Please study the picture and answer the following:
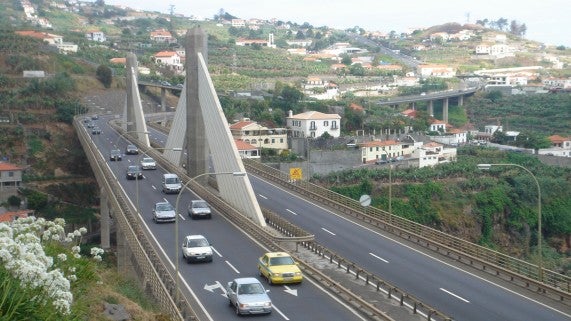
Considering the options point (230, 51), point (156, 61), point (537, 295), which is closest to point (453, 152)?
point (537, 295)

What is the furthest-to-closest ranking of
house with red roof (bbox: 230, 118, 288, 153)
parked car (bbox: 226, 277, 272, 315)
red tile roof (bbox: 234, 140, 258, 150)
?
house with red roof (bbox: 230, 118, 288, 153), red tile roof (bbox: 234, 140, 258, 150), parked car (bbox: 226, 277, 272, 315)

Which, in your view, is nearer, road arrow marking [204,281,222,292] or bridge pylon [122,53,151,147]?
road arrow marking [204,281,222,292]

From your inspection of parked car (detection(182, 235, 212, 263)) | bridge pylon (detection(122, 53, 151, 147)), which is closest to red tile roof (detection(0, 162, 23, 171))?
bridge pylon (detection(122, 53, 151, 147))

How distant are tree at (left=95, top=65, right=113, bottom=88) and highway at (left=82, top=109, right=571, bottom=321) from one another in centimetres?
9047

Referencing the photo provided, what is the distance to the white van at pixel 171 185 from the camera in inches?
1980

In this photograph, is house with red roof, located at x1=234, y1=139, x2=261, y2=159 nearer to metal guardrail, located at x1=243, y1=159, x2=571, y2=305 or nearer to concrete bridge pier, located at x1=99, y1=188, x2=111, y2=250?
concrete bridge pier, located at x1=99, y1=188, x2=111, y2=250

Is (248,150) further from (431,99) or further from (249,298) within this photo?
(431,99)

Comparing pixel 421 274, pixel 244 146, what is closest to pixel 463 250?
pixel 421 274

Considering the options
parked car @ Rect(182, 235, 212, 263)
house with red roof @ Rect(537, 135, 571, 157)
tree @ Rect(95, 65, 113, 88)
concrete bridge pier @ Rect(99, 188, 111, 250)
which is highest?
tree @ Rect(95, 65, 113, 88)

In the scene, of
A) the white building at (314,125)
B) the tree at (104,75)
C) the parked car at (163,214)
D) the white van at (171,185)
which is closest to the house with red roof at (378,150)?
the white building at (314,125)

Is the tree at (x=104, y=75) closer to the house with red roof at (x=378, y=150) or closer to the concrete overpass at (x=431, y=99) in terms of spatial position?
the concrete overpass at (x=431, y=99)

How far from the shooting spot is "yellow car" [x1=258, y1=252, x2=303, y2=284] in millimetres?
27859

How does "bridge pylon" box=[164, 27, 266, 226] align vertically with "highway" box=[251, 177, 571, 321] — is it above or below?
above

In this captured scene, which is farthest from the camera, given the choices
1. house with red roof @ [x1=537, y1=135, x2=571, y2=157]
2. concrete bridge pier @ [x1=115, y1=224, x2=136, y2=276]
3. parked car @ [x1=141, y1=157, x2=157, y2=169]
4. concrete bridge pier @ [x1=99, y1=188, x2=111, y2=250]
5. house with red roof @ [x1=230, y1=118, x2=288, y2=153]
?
house with red roof @ [x1=537, y1=135, x2=571, y2=157]
